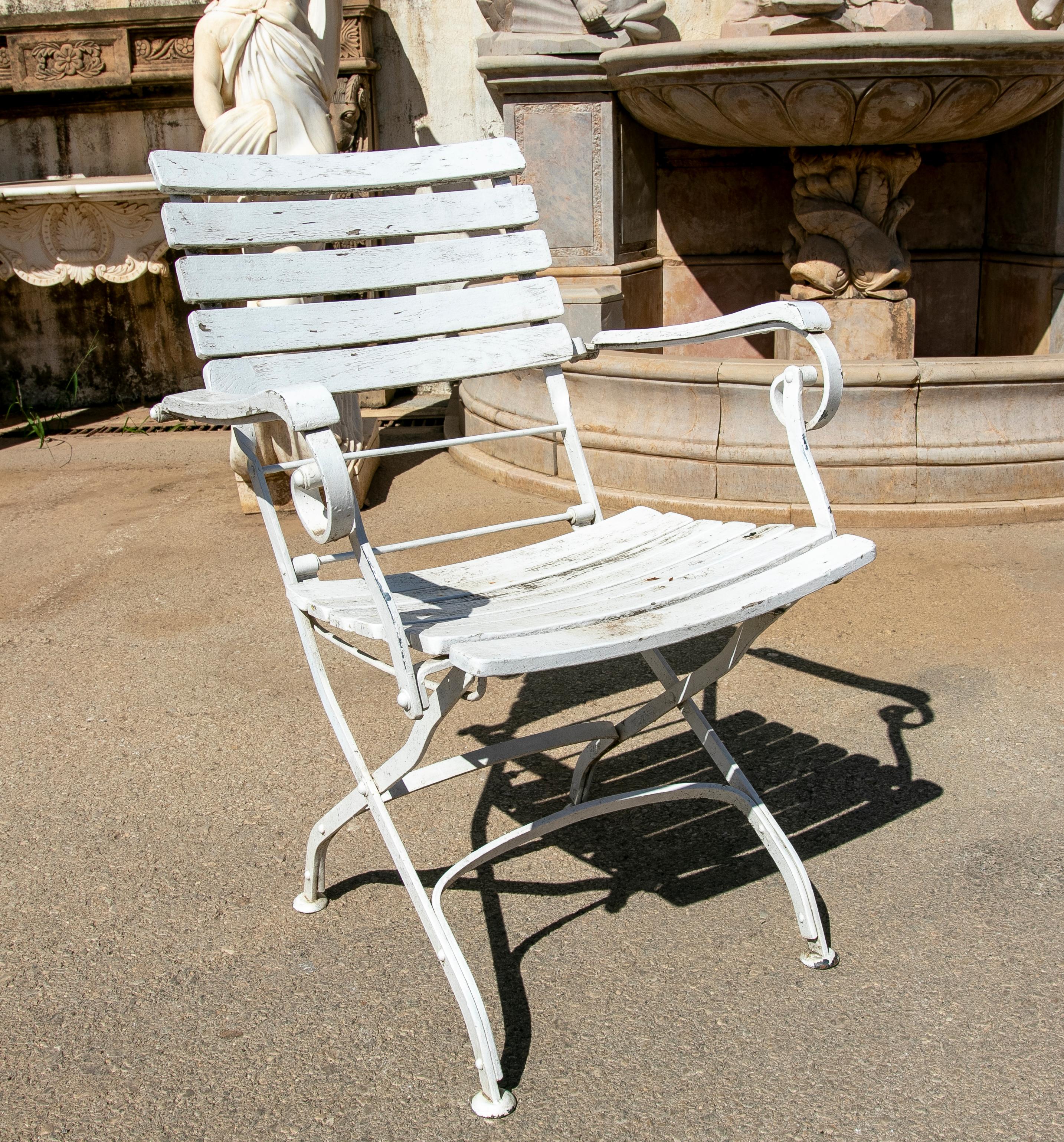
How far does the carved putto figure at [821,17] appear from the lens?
4.76 metres

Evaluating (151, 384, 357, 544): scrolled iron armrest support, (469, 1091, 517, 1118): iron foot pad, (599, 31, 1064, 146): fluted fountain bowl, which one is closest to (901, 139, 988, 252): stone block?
(599, 31, 1064, 146): fluted fountain bowl

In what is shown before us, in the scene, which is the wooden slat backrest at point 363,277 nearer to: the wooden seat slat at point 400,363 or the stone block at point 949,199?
the wooden seat slat at point 400,363

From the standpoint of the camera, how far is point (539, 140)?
16.4 feet

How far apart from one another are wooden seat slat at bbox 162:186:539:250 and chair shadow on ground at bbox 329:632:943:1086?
1.09m

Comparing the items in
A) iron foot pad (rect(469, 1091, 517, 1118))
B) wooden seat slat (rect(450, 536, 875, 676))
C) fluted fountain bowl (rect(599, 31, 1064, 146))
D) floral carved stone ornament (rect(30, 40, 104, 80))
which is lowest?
iron foot pad (rect(469, 1091, 517, 1118))

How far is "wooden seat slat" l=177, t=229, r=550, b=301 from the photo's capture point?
221 centimetres

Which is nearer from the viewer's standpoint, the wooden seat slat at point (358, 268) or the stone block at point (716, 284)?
the wooden seat slat at point (358, 268)

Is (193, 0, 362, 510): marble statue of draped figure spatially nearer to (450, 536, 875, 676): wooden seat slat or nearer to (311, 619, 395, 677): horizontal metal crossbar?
(311, 619, 395, 677): horizontal metal crossbar

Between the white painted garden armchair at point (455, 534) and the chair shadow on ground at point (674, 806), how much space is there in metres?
0.12

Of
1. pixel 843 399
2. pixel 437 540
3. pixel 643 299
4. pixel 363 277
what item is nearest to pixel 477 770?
pixel 437 540

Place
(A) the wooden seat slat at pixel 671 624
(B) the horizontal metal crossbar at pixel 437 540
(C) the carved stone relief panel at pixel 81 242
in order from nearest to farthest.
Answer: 1. (A) the wooden seat slat at pixel 671 624
2. (B) the horizontal metal crossbar at pixel 437 540
3. (C) the carved stone relief panel at pixel 81 242

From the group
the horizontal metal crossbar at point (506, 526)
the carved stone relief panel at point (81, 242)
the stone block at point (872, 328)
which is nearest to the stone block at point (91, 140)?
the carved stone relief panel at point (81, 242)

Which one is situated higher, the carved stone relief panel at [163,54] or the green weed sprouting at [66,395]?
the carved stone relief panel at [163,54]

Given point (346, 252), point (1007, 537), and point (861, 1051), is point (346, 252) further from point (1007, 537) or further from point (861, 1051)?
point (1007, 537)
